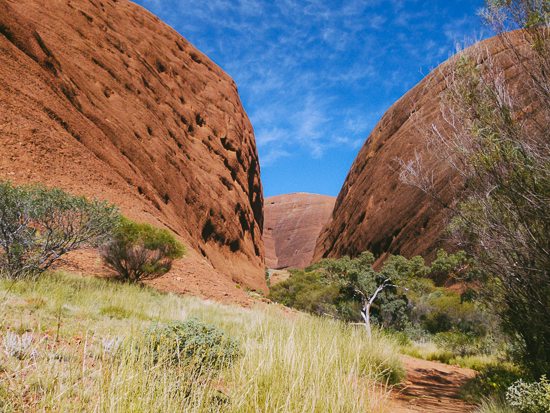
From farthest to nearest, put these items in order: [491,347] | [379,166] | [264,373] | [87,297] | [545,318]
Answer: [379,166] < [491,347] < [87,297] < [545,318] < [264,373]

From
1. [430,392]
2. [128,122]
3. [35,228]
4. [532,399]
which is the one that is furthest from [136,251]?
[128,122]

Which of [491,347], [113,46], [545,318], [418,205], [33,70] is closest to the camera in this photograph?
[545,318]

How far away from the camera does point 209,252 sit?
67.7 feet

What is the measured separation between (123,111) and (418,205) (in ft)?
86.0

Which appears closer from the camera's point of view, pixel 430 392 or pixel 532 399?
pixel 532 399

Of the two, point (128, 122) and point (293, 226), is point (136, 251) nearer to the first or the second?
point (128, 122)

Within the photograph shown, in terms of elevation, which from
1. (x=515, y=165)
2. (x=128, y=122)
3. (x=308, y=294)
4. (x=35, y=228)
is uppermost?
(x=128, y=122)

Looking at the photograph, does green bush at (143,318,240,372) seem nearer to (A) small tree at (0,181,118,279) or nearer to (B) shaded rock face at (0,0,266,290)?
(A) small tree at (0,181,118,279)

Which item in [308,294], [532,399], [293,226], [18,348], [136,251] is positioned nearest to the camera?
[18,348]

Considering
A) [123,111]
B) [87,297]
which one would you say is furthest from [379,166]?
[87,297]

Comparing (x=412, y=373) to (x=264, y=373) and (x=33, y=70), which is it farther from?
(x=33, y=70)

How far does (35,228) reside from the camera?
6.98 metres

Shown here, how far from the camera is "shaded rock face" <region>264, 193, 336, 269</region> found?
7312 centimetres

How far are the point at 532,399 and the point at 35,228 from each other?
377 inches
